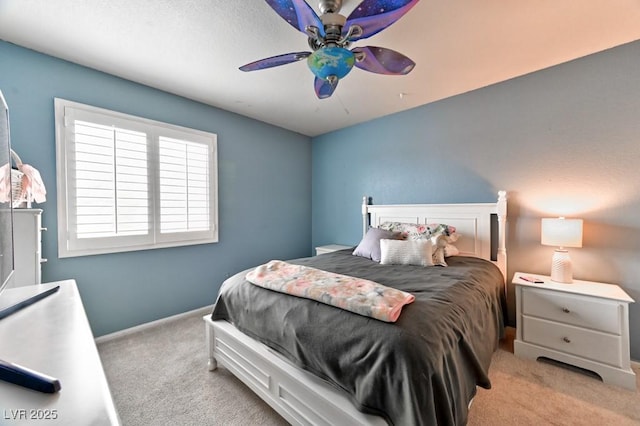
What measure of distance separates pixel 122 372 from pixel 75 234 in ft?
4.20

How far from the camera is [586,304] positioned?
189cm

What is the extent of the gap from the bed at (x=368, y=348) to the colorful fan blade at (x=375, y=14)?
1542 millimetres

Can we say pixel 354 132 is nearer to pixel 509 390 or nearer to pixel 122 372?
pixel 509 390

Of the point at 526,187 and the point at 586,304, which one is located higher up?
the point at 526,187

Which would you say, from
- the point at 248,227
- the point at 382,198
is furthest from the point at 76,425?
the point at 382,198

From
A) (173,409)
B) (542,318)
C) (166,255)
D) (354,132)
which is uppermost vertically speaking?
(354,132)

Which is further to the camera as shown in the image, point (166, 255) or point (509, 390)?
point (166, 255)

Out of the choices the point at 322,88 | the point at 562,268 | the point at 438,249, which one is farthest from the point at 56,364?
the point at 562,268

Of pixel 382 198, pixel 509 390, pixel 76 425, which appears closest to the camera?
pixel 76 425

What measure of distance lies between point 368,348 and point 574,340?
1.95m

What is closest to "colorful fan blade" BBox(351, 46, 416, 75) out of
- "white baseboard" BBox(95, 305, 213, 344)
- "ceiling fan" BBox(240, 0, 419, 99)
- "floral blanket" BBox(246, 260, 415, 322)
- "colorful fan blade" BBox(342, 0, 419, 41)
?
"ceiling fan" BBox(240, 0, 419, 99)

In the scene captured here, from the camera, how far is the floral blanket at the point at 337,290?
1.24 m

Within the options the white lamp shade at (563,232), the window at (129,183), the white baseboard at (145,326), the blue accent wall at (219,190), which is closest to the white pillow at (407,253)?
the white lamp shade at (563,232)

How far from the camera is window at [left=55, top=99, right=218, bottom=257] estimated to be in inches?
88.4
